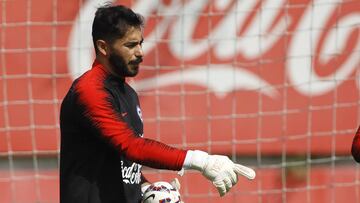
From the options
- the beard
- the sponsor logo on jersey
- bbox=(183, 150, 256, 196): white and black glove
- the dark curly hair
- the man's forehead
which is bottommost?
the sponsor logo on jersey

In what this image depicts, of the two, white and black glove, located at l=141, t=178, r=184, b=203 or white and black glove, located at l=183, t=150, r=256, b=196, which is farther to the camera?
white and black glove, located at l=141, t=178, r=184, b=203

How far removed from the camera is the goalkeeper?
369cm

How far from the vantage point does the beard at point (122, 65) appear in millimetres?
3844

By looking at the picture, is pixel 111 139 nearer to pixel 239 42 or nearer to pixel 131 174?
pixel 131 174

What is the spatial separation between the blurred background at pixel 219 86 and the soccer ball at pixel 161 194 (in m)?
2.36

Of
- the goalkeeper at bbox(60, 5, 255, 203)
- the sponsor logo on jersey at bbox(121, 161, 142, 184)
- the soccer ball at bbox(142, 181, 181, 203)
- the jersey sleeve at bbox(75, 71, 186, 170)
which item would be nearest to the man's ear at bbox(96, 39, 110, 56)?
the goalkeeper at bbox(60, 5, 255, 203)

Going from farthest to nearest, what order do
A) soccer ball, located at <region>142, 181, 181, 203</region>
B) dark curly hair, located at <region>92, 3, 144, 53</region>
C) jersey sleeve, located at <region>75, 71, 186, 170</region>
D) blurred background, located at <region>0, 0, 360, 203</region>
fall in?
blurred background, located at <region>0, 0, 360, 203</region>
soccer ball, located at <region>142, 181, 181, 203</region>
dark curly hair, located at <region>92, 3, 144, 53</region>
jersey sleeve, located at <region>75, 71, 186, 170</region>

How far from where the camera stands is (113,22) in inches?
151

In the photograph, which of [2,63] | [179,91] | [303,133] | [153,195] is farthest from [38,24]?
[153,195]

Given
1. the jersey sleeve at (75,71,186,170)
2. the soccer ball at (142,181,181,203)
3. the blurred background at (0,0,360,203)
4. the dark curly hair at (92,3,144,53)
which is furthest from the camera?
the blurred background at (0,0,360,203)

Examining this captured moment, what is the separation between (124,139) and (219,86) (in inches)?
112

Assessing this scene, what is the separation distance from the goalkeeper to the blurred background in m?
2.46

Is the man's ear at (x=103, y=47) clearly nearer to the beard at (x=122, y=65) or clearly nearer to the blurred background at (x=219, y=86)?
the beard at (x=122, y=65)

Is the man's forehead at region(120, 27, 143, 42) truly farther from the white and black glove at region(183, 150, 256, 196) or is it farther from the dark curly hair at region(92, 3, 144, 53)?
the white and black glove at region(183, 150, 256, 196)
